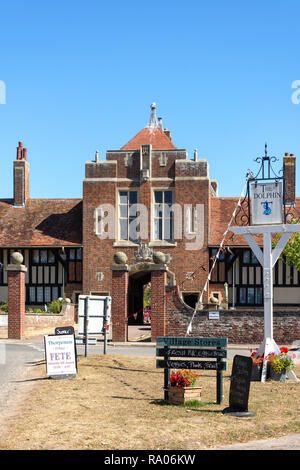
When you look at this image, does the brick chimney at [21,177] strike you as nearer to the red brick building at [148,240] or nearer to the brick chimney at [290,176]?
the red brick building at [148,240]

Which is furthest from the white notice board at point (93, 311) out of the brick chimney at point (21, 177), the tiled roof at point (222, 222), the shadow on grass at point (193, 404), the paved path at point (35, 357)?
the brick chimney at point (21, 177)

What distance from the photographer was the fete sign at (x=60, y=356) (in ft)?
47.7

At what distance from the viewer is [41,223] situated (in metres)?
39.3

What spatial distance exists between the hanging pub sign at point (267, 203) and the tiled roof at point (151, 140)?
2176 centimetres

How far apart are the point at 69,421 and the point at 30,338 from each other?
18.3m

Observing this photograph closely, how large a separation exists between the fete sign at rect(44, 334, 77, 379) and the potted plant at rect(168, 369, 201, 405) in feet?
12.3

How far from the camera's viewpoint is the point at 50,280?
124ft

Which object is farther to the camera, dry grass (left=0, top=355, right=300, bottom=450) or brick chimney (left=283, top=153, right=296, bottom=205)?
brick chimney (left=283, top=153, right=296, bottom=205)

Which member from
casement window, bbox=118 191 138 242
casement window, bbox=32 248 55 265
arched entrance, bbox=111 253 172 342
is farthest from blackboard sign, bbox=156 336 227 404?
casement window, bbox=32 248 55 265

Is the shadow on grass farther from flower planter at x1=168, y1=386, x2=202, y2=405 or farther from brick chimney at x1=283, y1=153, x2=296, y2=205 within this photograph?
brick chimney at x1=283, y1=153, x2=296, y2=205

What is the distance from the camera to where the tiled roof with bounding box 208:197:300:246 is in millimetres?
35875

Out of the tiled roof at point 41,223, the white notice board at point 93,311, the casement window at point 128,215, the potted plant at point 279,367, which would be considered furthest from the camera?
the tiled roof at point 41,223

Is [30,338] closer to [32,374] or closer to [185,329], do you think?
[185,329]
